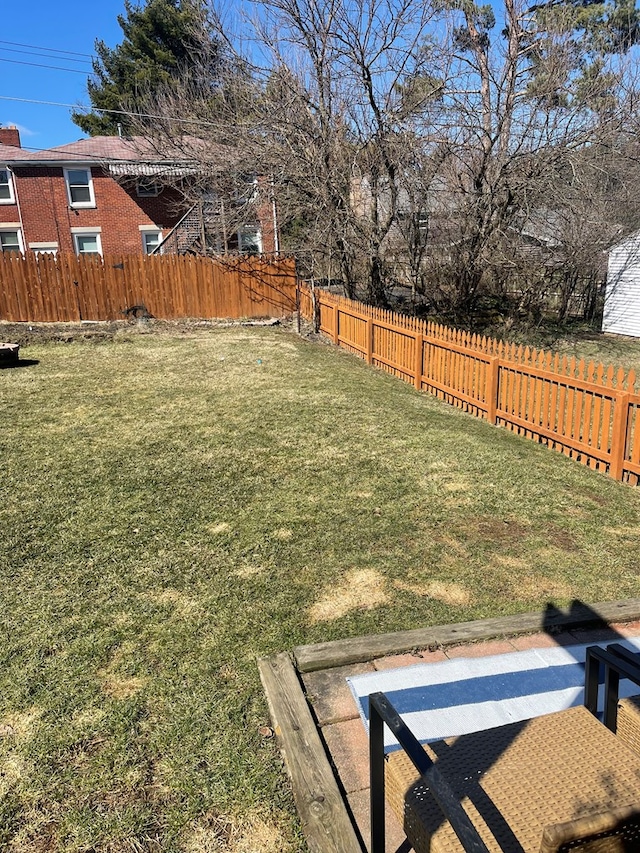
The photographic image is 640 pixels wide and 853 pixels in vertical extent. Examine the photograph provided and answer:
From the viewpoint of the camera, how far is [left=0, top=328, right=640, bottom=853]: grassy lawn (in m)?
2.47

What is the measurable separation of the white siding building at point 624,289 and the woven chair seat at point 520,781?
1913cm

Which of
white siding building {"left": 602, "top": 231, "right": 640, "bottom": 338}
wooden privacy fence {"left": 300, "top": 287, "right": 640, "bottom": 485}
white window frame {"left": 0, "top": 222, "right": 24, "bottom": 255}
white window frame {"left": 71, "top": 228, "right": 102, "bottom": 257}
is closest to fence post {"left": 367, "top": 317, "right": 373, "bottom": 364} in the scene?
wooden privacy fence {"left": 300, "top": 287, "right": 640, "bottom": 485}

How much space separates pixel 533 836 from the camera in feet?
5.25

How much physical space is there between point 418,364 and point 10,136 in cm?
2522

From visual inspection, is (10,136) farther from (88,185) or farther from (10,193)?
(88,185)

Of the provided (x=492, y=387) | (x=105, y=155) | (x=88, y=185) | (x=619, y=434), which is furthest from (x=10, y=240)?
(x=619, y=434)

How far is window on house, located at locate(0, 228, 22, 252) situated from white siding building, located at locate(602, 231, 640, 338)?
A: 23426 mm

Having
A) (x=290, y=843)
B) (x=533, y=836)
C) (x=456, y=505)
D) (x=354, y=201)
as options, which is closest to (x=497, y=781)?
(x=533, y=836)

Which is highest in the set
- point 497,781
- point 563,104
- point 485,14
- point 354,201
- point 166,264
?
point 485,14

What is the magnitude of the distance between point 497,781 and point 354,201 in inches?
619

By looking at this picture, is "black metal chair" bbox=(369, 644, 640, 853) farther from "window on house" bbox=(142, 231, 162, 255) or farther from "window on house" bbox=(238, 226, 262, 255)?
"window on house" bbox=(142, 231, 162, 255)

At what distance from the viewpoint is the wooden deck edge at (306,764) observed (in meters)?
2.20

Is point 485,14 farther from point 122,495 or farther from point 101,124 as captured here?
point 101,124

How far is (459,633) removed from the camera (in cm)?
344
